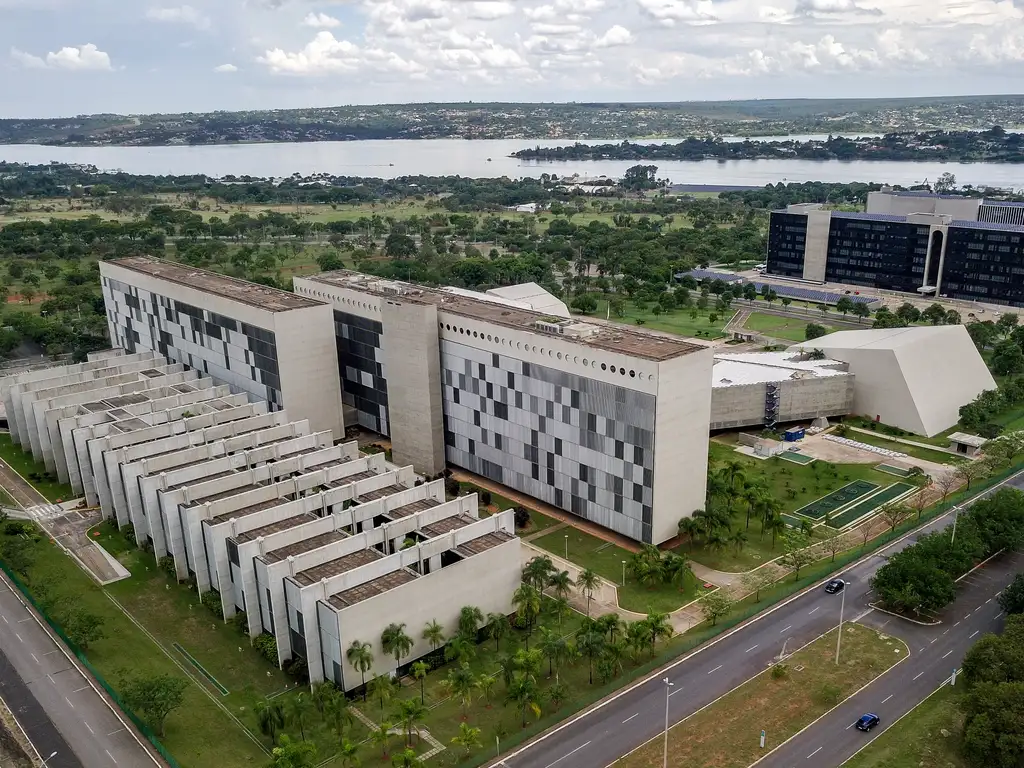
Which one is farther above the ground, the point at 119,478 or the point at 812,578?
the point at 119,478

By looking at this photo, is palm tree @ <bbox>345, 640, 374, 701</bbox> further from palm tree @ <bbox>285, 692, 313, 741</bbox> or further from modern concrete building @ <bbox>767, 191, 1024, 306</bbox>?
modern concrete building @ <bbox>767, 191, 1024, 306</bbox>

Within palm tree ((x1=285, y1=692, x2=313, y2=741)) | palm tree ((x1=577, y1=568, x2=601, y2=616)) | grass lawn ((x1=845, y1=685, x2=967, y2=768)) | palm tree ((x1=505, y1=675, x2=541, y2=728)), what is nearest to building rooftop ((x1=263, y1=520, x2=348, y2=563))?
palm tree ((x1=285, y1=692, x2=313, y2=741))

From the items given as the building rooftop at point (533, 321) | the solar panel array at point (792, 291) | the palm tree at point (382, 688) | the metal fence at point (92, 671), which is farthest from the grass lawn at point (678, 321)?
the metal fence at point (92, 671)

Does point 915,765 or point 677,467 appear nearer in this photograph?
point 915,765

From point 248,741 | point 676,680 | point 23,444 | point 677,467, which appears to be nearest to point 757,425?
point 677,467

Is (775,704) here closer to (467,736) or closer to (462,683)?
(462,683)

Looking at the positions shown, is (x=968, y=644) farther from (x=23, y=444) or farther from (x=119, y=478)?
(x=23, y=444)

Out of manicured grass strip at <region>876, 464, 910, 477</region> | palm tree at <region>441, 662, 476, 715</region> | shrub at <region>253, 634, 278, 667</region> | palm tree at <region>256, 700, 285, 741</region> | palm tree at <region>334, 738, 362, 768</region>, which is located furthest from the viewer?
manicured grass strip at <region>876, 464, 910, 477</region>
